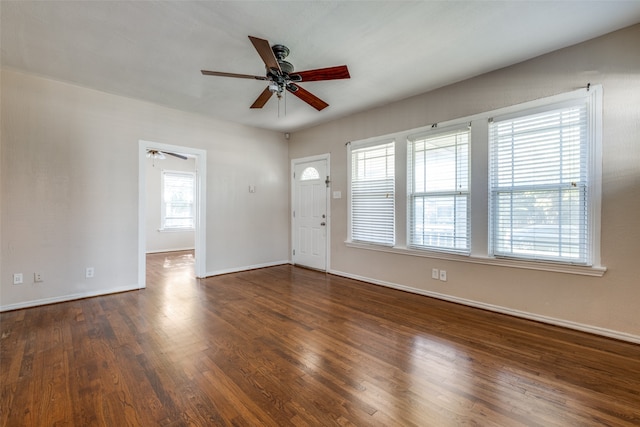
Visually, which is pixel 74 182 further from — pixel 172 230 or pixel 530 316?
pixel 530 316

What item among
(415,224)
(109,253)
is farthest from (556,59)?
(109,253)

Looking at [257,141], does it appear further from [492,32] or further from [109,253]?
[492,32]

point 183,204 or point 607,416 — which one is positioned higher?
point 183,204

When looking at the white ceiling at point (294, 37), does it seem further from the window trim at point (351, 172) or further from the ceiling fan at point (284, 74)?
the window trim at point (351, 172)

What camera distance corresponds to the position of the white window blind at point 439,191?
344 cm

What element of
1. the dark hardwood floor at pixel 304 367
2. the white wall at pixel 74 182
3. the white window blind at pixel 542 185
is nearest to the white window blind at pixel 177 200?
the white wall at pixel 74 182

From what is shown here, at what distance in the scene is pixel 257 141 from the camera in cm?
545

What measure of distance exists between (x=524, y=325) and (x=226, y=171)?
15.7 feet

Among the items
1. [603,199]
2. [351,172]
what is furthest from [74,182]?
[603,199]

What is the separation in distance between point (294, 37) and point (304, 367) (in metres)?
2.80

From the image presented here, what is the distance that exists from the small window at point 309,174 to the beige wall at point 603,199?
6.44ft

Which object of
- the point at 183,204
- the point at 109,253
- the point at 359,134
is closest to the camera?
the point at 109,253

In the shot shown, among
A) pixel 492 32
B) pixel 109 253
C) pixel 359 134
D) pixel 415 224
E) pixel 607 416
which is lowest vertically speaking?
pixel 607 416

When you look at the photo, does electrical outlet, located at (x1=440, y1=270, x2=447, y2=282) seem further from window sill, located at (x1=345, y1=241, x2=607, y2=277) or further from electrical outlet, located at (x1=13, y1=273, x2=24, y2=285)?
electrical outlet, located at (x1=13, y1=273, x2=24, y2=285)
